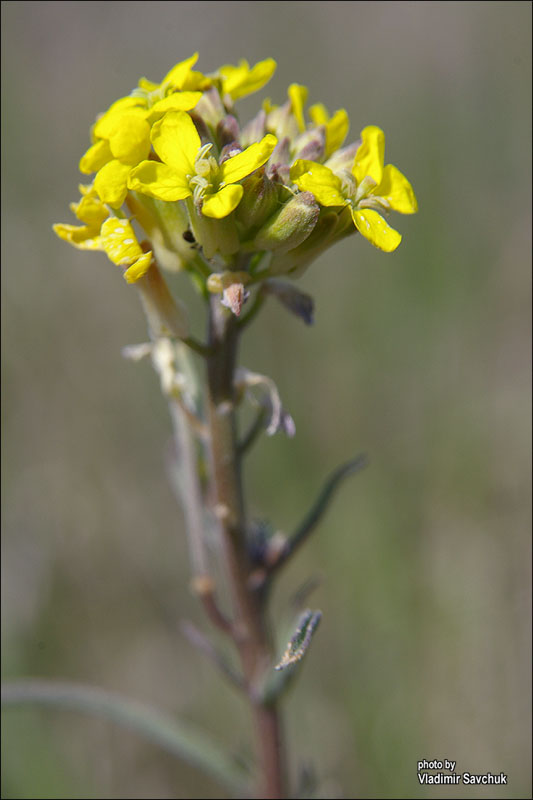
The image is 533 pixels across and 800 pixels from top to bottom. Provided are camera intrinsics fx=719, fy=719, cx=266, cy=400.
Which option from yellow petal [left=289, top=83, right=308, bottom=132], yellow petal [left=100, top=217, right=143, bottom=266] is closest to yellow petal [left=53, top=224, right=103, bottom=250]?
yellow petal [left=100, top=217, right=143, bottom=266]

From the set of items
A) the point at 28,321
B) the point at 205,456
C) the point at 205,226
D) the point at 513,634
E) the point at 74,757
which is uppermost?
the point at 205,226

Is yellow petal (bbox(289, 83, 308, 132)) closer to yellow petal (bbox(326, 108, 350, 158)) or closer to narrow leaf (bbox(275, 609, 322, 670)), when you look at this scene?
yellow petal (bbox(326, 108, 350, 158))

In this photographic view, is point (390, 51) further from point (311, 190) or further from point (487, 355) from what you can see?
point (311, 190)

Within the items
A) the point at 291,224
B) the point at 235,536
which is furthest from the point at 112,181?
the point at 235,536

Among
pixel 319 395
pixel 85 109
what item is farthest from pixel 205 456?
pixel 85 109

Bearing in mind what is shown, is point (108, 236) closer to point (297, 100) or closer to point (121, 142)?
point (121, 142)

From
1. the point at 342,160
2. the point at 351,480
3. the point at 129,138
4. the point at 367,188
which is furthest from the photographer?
the point at 351,480
